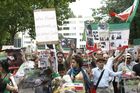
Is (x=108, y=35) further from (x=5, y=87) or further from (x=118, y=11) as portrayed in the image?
(x=118, y=11)

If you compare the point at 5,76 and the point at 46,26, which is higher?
the point at 46,26

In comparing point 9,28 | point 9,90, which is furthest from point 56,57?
point 9,28

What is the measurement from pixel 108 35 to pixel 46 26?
10.4 ft

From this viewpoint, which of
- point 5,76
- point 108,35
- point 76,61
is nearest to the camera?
point 5,76

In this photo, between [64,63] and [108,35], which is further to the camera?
[108,35]

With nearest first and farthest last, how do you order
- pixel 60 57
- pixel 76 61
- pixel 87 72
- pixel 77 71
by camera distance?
pixel 76 61 < pixel 77 71 < pixel 87 72 < pixel 60 57

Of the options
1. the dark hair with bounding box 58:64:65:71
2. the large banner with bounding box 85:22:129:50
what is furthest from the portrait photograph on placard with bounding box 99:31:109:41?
the dark hair with bounding box 58:64:65:71

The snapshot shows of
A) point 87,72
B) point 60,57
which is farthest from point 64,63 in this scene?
point 87,72

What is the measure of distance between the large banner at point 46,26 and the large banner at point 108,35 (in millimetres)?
2450

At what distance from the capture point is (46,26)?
1137 cm

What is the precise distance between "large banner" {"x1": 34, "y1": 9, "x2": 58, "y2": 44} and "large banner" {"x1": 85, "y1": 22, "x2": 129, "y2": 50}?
96.5 inches

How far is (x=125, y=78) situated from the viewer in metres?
13.1

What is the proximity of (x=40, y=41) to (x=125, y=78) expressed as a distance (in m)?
2.86

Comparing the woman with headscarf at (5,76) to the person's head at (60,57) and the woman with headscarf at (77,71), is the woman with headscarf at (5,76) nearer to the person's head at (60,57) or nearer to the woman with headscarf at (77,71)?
the woman with headscarf at (77,71)
